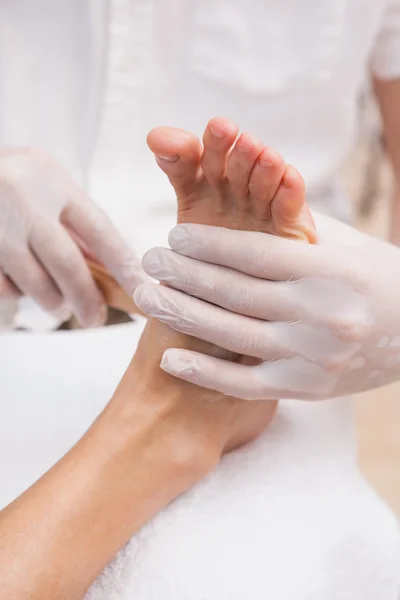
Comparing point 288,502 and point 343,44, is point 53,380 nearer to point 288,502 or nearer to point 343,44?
point 288,502

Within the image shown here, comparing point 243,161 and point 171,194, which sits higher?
point 243,161

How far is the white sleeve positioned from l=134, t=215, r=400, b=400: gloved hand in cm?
50

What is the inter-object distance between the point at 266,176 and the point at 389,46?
584 millimetres

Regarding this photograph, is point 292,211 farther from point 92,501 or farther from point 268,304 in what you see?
point 92,501

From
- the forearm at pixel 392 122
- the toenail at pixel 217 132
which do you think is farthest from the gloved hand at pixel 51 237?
the forearm at pixel 392 122

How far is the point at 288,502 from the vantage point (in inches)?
26.7

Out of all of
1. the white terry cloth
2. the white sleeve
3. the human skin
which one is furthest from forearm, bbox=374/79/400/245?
the human skin

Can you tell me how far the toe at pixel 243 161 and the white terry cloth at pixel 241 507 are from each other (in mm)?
293

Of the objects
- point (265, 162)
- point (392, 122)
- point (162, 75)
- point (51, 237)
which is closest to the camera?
point (265, 162)

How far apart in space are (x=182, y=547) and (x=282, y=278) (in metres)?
0.26

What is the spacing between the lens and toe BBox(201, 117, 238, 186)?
0.56m

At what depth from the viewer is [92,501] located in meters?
0.63

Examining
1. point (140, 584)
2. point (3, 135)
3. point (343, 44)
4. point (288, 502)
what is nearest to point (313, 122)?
point (343, 44)

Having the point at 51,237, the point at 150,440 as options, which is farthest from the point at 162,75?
the point at 150,440
